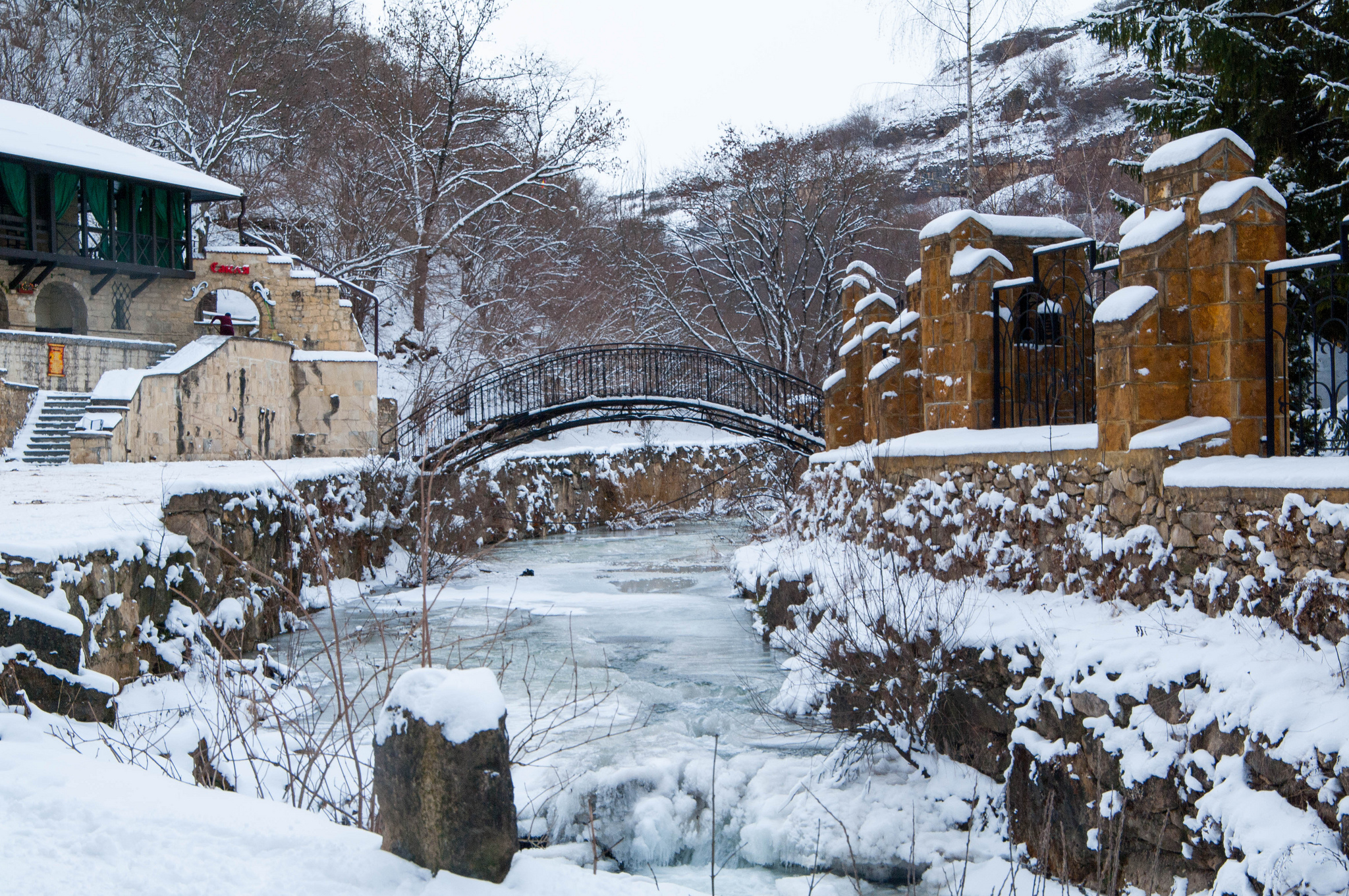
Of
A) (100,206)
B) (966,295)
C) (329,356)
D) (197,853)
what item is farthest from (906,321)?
(100,206)

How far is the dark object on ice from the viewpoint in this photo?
295cm

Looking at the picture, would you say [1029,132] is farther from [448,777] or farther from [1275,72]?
[448,777]

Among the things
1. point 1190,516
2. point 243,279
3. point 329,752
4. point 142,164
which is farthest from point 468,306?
point 1190,516

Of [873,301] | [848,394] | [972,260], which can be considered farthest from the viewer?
[848,394]

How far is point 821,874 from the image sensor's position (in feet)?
19.6

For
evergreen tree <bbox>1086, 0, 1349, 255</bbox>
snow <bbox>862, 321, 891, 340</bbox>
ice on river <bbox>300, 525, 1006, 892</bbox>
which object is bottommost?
ice on river <bbox>300, 525, 1006, 892</bbox>

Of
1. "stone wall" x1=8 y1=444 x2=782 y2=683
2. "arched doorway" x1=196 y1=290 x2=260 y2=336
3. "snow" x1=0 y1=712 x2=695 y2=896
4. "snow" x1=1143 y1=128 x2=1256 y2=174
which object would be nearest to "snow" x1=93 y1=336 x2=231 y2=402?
"stone wall" x1=8 y1=444 x2=782 y2=683

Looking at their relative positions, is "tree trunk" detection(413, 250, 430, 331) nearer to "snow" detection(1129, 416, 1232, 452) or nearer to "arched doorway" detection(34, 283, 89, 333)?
"arched doorway" detection(34, 283, 89, 333)

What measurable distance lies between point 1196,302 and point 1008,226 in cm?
311

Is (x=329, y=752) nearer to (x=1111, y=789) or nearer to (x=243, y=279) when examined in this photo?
(x=1111, y=789)

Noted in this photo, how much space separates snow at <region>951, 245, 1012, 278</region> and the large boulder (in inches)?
264

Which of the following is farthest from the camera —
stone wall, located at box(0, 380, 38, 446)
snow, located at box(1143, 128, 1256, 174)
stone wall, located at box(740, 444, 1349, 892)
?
stone wall, located at box(0, 380, 38, 446)

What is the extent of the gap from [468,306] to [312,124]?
26.0ft

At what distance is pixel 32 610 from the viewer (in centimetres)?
575
